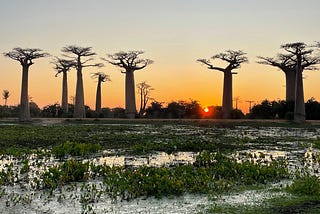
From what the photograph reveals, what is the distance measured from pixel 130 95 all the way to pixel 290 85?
768 inches

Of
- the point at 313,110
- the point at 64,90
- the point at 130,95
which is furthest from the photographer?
the point at 64,90

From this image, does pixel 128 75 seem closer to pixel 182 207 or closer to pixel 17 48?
pixel 17 48

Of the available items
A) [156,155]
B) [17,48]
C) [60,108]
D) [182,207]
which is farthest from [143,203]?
Answer: [60,108]

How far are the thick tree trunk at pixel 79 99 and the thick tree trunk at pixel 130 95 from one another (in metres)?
5.59

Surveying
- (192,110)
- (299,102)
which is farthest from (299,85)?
(192,110)

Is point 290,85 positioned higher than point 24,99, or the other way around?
point 290,85

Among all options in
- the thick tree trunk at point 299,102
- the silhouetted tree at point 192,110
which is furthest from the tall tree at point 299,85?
the silhouetted tree at point 192,110

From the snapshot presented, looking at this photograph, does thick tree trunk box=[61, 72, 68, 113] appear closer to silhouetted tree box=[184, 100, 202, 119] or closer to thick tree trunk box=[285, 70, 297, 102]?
silhouetted tree box=[184, 100, 202, 119]

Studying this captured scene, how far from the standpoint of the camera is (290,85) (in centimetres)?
4944

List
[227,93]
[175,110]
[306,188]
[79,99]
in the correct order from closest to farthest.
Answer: [306,188], [227,93], [79,99], [175,110]

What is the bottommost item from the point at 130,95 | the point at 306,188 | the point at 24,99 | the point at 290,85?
the point at 306,188

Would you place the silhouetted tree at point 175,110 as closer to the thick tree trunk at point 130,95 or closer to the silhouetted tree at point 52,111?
the thick tree trunk at point 130,95

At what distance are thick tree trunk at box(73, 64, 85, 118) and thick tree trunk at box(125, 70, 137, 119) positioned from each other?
5.59 m

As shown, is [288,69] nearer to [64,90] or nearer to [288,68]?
[288,68]
